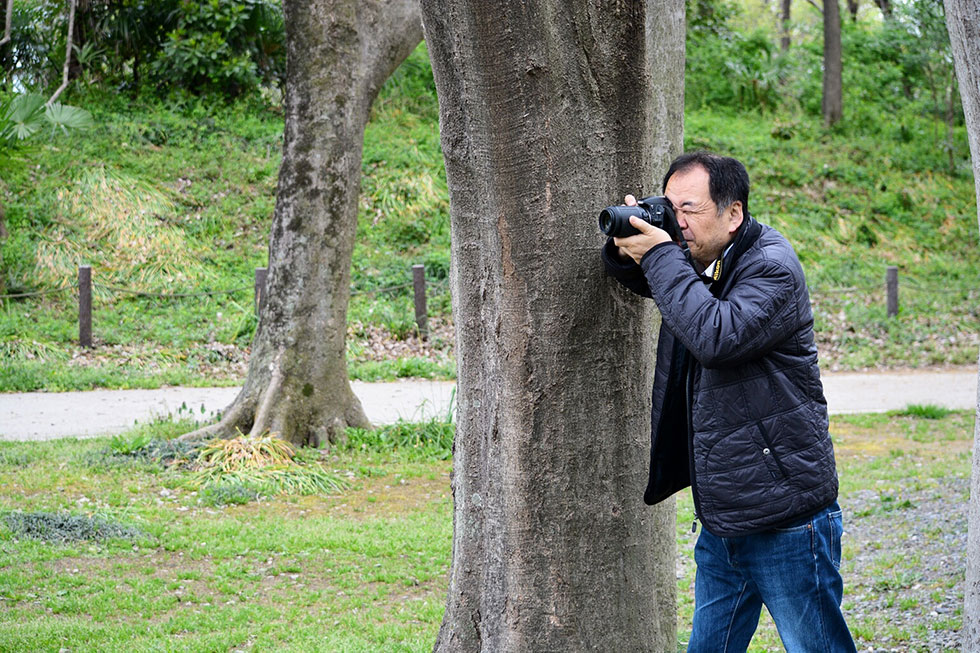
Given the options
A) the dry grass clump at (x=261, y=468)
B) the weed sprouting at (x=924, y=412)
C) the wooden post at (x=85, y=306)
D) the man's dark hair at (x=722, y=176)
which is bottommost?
the dry grass clump at (x=261, y=468)

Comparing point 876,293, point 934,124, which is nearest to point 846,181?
point 934,124

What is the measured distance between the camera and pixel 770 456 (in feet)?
9.42

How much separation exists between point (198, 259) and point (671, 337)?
48.3 feet

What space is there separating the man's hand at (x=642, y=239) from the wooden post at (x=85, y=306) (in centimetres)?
1188

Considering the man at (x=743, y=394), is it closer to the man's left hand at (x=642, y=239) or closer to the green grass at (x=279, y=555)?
the man's left hand at (x=642, y=239)

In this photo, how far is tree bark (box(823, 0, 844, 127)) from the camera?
22438 millimetres

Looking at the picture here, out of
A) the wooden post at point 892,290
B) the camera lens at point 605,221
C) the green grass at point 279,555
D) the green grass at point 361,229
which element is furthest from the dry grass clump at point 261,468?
the wooden post at point 892,290

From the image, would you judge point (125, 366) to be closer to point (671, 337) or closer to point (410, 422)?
point (410, 422)

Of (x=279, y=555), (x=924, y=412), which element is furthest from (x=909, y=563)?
(x=924, y=412)

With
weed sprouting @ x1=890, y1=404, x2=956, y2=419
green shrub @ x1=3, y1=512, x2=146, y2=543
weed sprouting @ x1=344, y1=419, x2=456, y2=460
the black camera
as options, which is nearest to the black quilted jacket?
the black camera

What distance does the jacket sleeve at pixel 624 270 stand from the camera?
10.0ft

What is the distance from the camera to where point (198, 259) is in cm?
1677

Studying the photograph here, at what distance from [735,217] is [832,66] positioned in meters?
22.3

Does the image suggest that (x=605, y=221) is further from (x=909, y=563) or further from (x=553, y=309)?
(x=909, y=563)
